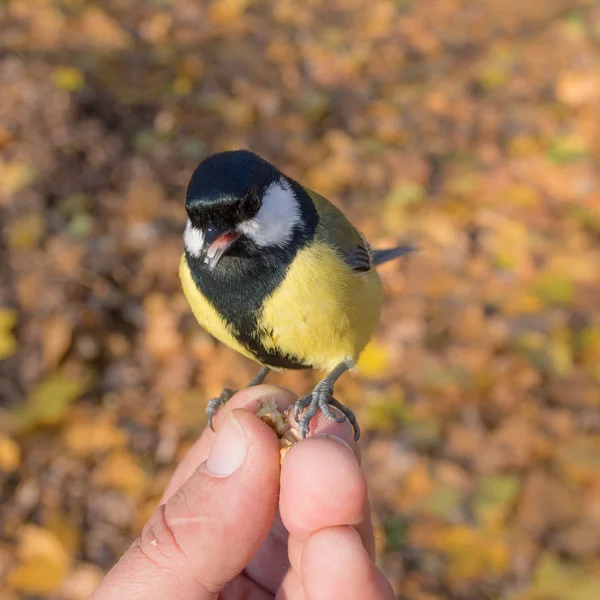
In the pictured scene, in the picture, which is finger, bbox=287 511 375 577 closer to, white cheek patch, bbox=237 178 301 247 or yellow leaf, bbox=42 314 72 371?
white cheek patch, bbox=237 178 301 247

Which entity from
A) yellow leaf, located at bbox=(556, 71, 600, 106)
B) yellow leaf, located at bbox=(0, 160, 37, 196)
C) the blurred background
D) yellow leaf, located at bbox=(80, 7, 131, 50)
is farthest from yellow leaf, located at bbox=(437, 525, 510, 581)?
yellow leaf, located at bbox=(80, 7, 131, 50)

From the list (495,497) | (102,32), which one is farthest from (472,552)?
(102,32)

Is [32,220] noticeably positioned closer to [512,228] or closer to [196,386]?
[196,386]

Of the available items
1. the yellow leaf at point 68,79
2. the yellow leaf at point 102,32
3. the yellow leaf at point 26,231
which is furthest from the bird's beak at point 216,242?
the yellow leaf at point 102,32

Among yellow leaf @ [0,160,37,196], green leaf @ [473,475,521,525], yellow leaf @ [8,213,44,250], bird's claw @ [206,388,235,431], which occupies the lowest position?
green leaf @ [473,475,521,525]

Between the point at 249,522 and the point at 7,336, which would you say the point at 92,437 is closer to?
the point at 7,336

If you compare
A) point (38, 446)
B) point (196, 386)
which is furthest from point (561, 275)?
point (38, 446)
